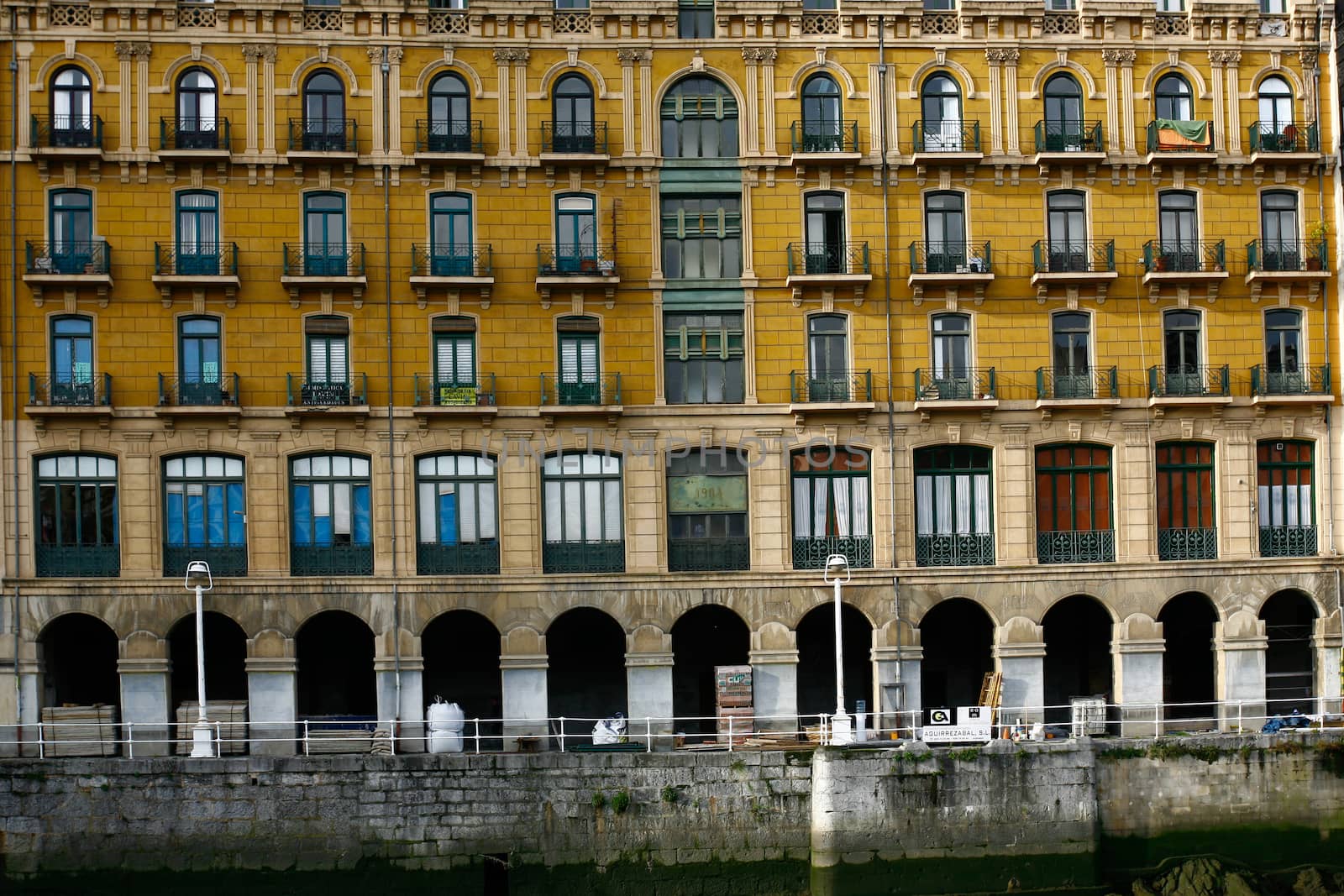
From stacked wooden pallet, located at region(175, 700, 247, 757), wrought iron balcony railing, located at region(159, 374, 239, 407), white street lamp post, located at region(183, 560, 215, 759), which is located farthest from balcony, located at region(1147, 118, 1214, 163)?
stacked wooden pallet, located at region(175, 700, 247, 757)

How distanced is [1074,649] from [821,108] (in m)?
17.5

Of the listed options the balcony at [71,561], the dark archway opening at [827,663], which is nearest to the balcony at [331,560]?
the balcony at [71,561]

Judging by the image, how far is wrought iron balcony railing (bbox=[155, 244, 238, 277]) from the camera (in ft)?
121

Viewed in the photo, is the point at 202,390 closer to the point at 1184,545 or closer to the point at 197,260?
the point at 197,260

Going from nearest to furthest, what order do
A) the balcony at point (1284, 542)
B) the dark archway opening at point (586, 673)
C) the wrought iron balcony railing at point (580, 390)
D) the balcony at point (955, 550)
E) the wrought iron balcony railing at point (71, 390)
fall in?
the wrought iron balcony railing at point (71, 390) < the wrought iron balcony railing at point (580, 390) < the balcony at point (955, 550) < the balcony at point (1284, 542) < the dark archway opening at point (586, 673)

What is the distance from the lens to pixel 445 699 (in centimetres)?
4106

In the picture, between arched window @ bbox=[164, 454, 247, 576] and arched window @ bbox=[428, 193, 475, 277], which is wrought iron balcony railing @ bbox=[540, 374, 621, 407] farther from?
arched window @ bbox=[164, 454, 247, 576]

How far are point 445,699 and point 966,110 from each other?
22288mm

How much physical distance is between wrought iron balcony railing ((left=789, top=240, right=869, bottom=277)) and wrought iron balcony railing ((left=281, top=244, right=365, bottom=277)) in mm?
11567

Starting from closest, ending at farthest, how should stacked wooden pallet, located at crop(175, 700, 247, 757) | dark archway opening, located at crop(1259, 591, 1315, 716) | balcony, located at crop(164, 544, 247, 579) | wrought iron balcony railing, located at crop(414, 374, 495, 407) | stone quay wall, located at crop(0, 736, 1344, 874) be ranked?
stone quay wall, located at crop(0, 736, 1344, 874) → stacked wooden pallet, located at crop(175, 700, 247, 757) → balcony, located at crop(164, 544, 247, 579) → wrought iron balcony railing, located at crop(414, 374, 495, 407) → dark archway opening, located at crop(1259, 591, 1315, 716)

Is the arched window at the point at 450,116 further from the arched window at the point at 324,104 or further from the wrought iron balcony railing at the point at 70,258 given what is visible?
Answer: the wrought iron balcony railing at the point at 70,258

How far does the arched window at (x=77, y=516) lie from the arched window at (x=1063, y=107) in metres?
27.1

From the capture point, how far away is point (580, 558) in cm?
3778

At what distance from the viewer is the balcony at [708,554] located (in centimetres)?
3788
